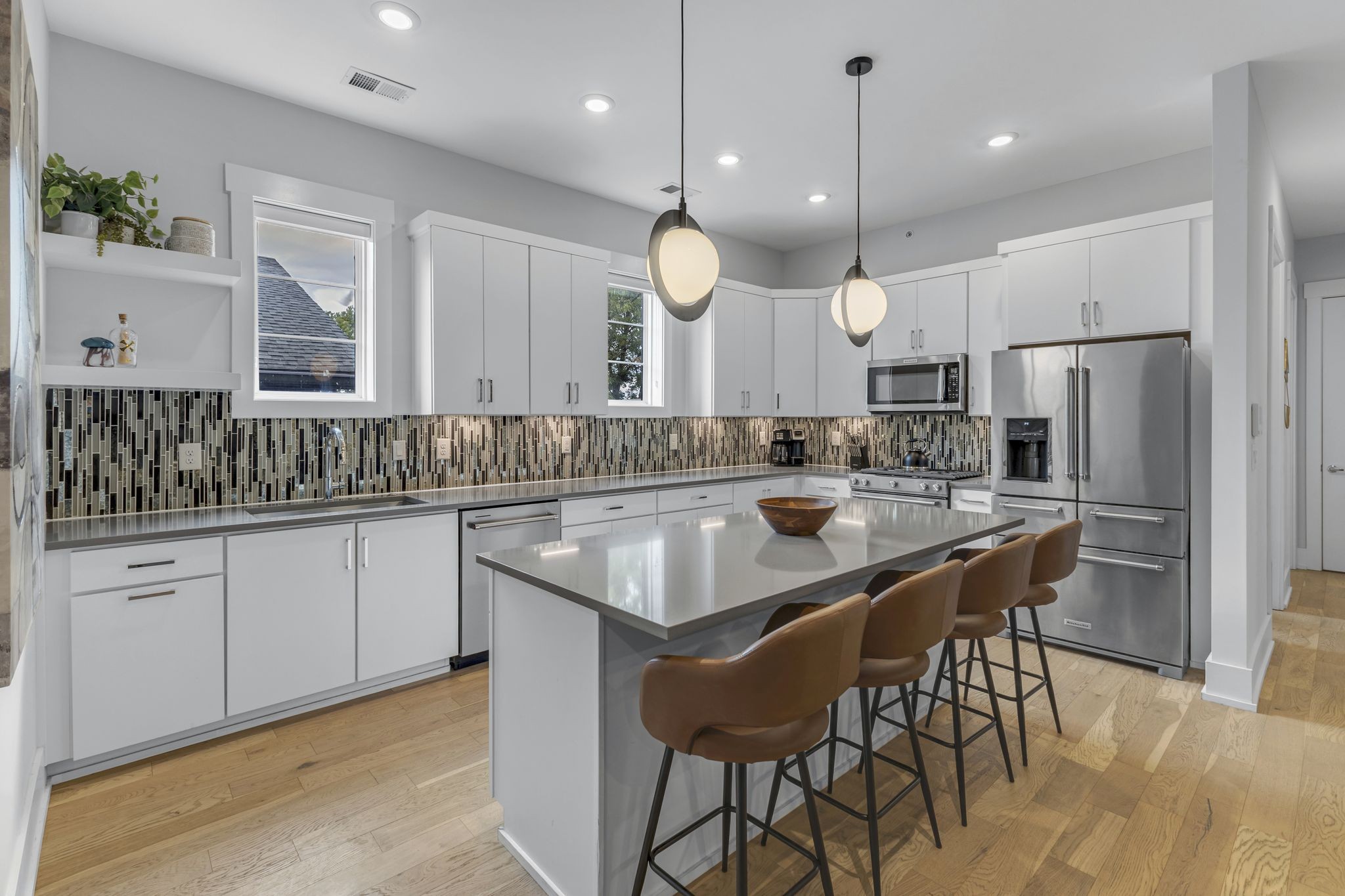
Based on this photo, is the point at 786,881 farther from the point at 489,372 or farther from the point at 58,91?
the point at 58,91

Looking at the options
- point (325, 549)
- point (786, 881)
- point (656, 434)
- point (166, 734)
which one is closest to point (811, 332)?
point (656, 434)

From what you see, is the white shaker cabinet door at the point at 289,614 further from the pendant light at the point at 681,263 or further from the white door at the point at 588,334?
the pendant light at the point at 681,263

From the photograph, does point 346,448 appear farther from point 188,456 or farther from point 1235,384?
point 1235,384

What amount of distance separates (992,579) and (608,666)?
52.2 inches

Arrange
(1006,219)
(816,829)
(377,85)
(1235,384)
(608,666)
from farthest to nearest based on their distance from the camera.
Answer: (1006,219)
(377,85)
(1235,384)
(608,666)
(816,829)

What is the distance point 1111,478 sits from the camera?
3492mm

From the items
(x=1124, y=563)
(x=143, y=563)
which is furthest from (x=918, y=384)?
(x=143, y=563)

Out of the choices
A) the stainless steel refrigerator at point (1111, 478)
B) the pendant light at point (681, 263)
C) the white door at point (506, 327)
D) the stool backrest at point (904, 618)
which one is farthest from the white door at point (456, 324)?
the stainless steel refrigerator at point (1111, 478)

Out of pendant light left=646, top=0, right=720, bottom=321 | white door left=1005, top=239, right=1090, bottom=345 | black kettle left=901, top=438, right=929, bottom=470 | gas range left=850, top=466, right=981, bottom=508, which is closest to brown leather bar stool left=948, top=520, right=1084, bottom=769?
pendant light left=646, top=0, right=720, bottom=321

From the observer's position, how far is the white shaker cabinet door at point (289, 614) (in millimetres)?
2666

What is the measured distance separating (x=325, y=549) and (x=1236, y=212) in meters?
4.26

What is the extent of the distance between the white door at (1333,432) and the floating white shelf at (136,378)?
25.4 ft

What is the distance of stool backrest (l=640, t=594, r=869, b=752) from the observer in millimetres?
1343

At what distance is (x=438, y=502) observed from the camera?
10.7 feet
